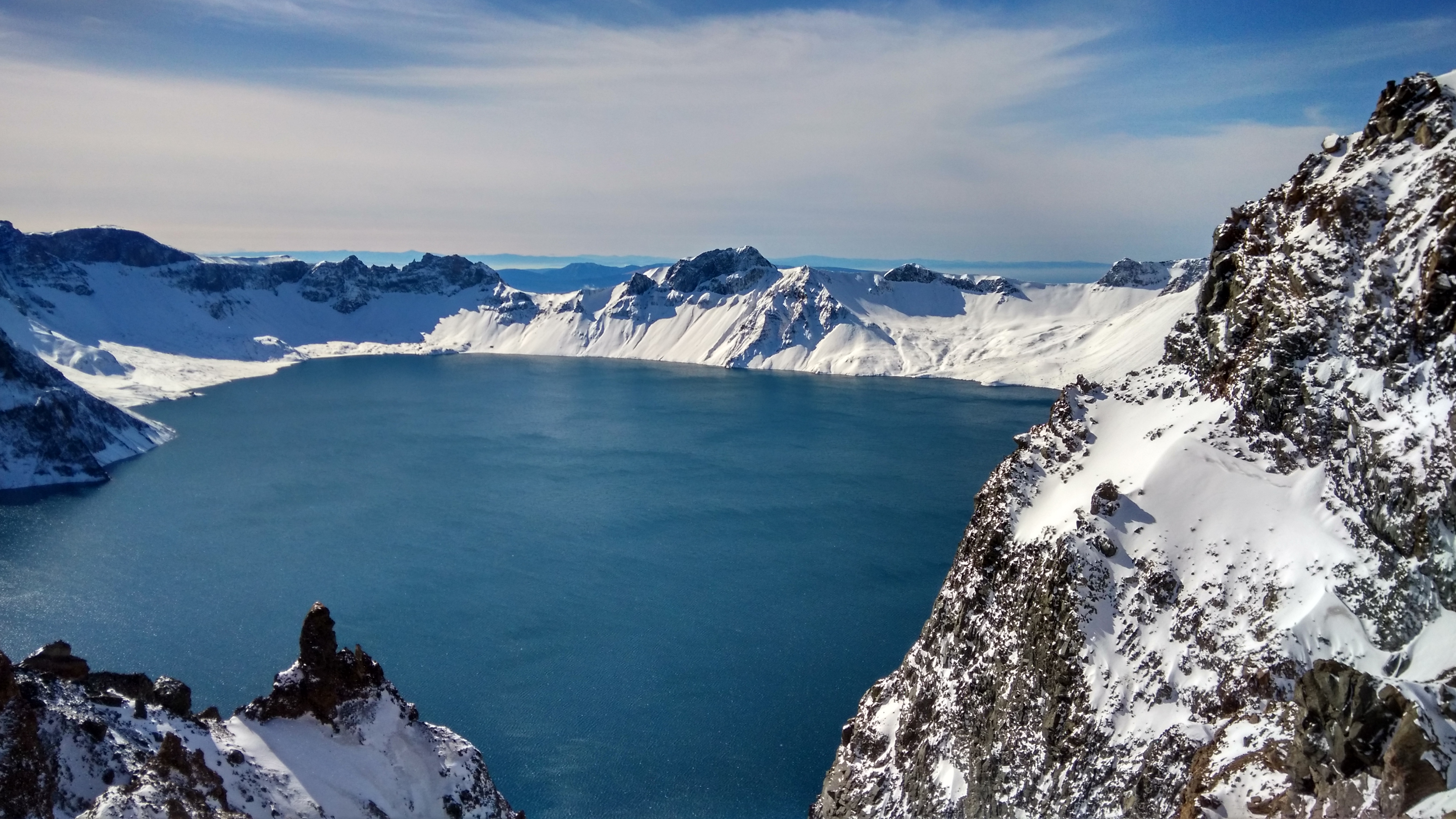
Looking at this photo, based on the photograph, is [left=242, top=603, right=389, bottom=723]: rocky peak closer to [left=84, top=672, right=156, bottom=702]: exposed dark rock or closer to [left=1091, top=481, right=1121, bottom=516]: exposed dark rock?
[left=84, top=672, right=156, bottom=702]: exposed dark rock

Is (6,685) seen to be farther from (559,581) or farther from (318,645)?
(559,581)

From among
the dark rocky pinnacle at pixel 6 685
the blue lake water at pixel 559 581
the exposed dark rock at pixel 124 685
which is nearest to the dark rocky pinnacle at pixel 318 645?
the exposed dark rock at pixel 124 685

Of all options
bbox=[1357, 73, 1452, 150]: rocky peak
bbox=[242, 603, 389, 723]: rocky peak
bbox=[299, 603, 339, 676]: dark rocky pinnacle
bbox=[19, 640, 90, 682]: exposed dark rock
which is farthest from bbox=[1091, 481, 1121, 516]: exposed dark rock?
bbox=[19, 640, 90, 682]: exposed dark rock


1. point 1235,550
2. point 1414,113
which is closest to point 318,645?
point 1235,550

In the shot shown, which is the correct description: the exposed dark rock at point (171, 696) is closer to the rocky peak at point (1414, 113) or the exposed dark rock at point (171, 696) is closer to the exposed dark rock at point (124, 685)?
the exposed dark rock at point (124, 685)

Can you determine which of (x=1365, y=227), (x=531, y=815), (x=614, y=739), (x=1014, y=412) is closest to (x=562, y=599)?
(x=614, y=739)

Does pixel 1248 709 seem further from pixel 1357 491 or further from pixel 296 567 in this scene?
pixel 296 567
